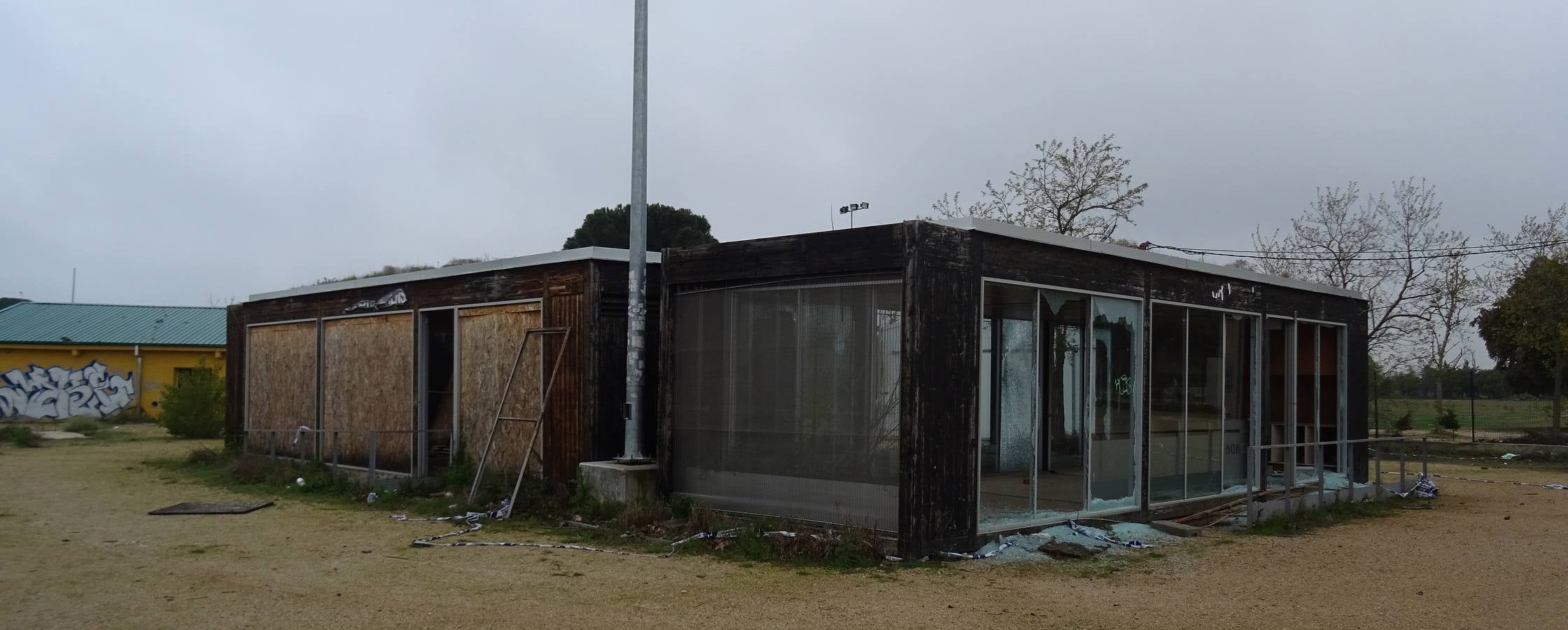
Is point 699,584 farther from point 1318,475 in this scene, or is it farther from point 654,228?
point 654,228

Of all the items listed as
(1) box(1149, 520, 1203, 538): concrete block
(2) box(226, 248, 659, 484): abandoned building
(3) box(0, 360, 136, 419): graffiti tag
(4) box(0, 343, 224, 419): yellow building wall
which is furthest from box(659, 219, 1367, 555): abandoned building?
(3) box(0, 360, 136, 419): graffiti tag

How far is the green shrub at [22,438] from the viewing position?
23.0 m

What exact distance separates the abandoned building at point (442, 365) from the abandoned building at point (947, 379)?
4.76 feet

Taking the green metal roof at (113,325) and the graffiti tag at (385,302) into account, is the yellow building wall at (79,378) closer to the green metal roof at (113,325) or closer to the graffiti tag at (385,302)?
the green metal roof at (113,325)

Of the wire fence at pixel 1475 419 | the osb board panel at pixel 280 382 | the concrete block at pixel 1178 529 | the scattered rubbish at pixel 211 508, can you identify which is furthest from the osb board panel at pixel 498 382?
the wire fence at pixel 1475 419

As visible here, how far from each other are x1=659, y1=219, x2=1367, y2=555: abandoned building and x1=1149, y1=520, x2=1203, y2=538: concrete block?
341 mm

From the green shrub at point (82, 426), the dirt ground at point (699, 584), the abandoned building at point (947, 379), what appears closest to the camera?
the dirt ground at point (699, 584)

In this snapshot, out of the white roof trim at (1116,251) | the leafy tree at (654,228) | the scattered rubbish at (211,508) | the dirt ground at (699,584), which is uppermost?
the leafy tree at (654,228)

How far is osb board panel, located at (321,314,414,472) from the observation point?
14492 millimetres

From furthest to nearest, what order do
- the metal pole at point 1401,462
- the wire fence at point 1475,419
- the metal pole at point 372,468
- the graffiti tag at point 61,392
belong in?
the graffiti tag at point 61,392 → the wire fence at point 1475,419 → the metal pole at point 1401,462 → the metal pole at point 372,468

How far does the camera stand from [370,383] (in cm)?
1525

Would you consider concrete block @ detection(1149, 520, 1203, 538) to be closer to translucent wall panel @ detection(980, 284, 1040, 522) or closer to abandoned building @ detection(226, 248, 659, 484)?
translucent wall panel @ detection(980, 284, 1040, 522)

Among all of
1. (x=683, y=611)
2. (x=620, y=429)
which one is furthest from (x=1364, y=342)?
(x=683, y=611)

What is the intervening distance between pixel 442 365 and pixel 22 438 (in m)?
13.4
